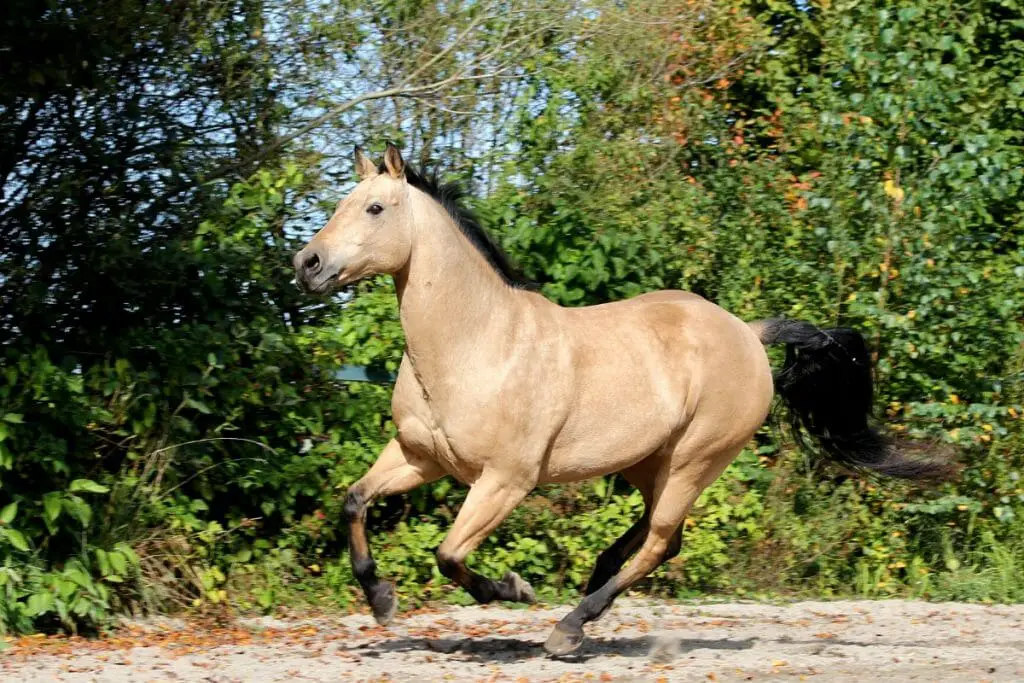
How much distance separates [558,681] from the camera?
512 centimetres

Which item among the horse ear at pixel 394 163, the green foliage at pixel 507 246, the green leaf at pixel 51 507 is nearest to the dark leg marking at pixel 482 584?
the horse ear at pixel 394 163

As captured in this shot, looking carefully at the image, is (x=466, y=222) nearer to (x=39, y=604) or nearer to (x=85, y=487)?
(x=85, y=487)

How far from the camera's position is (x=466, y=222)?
18.5ft

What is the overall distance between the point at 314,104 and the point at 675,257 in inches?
106

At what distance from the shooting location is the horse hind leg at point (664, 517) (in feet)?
19.5

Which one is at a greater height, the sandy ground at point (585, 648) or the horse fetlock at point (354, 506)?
the horse fetlock at point (354, 506)

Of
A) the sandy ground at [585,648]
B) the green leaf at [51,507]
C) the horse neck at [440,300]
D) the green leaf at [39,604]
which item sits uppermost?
the horse neck at [440,300]

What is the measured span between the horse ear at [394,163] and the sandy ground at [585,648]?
203cm

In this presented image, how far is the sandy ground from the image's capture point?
17.4ft

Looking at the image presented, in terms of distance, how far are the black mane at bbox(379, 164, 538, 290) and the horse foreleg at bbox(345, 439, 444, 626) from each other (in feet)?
2.94

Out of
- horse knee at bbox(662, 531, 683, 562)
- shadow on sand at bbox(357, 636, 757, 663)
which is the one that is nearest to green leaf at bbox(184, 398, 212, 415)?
shadow on sand at bbox(357, 636, 757, 663)

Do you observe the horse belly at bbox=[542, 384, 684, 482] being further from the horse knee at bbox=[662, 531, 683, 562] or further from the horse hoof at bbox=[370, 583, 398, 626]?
the horse hoof at bbox=[370, 583, 398, 626]

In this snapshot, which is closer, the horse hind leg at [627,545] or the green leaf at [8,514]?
the green leaf at [8,514]

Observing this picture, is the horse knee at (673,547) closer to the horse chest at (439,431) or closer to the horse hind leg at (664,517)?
the horse hind leg at (664,517)
